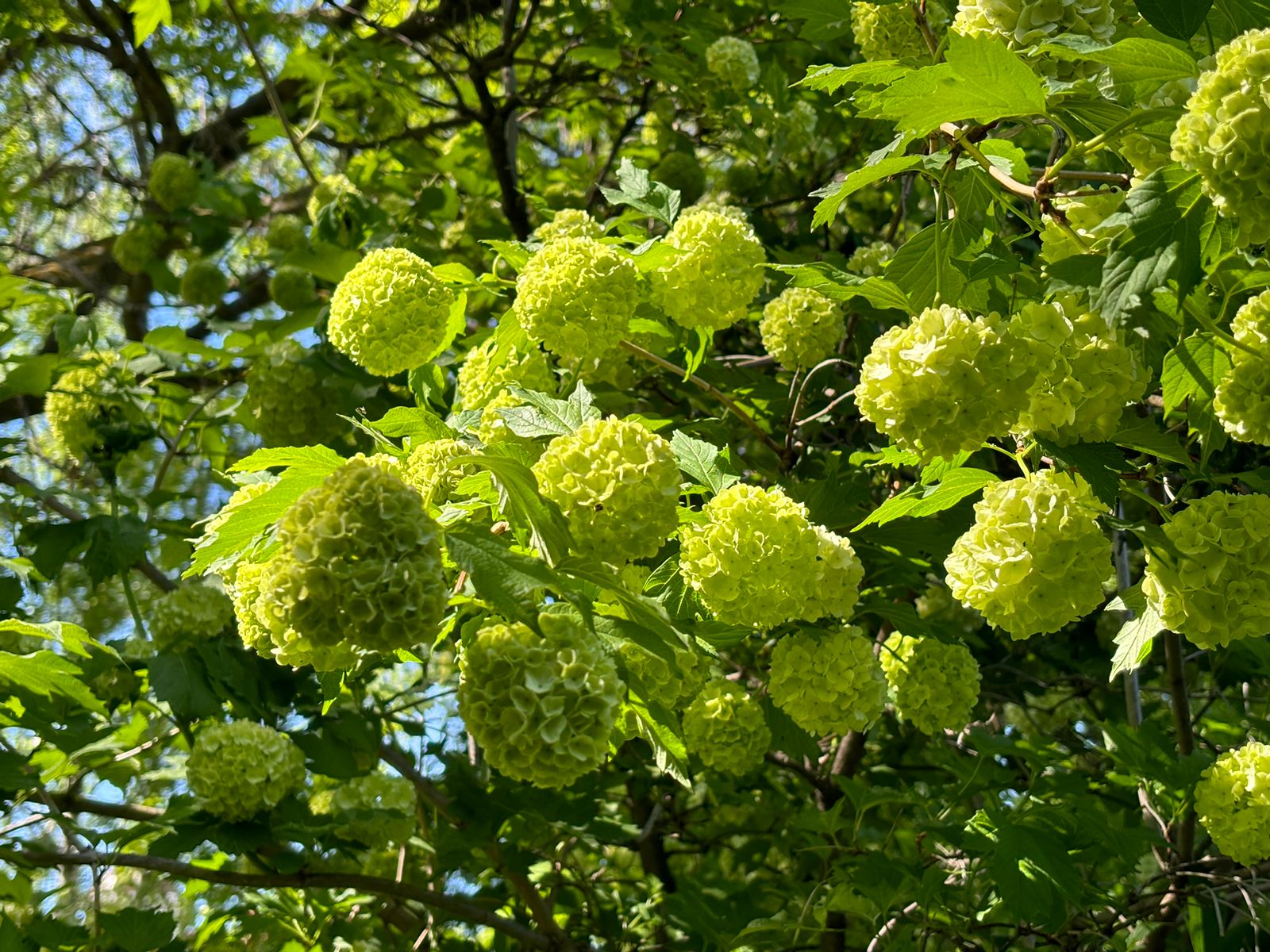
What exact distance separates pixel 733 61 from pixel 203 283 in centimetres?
257

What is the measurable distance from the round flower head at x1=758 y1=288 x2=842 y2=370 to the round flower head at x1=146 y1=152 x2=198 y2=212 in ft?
11.4

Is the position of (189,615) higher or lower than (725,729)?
higher

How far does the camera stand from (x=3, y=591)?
11.1 feet

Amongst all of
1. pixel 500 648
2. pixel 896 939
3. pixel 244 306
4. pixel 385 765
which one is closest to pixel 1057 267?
pixel 500 648

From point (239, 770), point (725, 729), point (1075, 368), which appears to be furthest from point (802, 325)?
point (239, 770)

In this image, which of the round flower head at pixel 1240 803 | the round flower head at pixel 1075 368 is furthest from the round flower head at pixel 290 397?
the round flower head at pixel 1240 803

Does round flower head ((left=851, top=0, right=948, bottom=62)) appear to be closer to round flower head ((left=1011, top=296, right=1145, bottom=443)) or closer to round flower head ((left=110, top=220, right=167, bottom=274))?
round flower head ((left=1011, top=296, right=1145, bottom=443))

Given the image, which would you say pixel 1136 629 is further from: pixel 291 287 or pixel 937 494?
pixel 291 287

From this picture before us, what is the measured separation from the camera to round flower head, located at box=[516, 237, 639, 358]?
7.74 feet

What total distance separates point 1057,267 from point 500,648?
108 cm

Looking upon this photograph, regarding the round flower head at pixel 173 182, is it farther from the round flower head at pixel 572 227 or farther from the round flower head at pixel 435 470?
the round flower head at pixel 435 470

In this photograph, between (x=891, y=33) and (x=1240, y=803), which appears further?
(x=891, y=33)

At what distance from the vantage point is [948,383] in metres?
1.76

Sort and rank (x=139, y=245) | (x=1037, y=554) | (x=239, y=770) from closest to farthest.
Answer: (x=1037, y=554), (x=239, y=770), (x=139, y=245)
